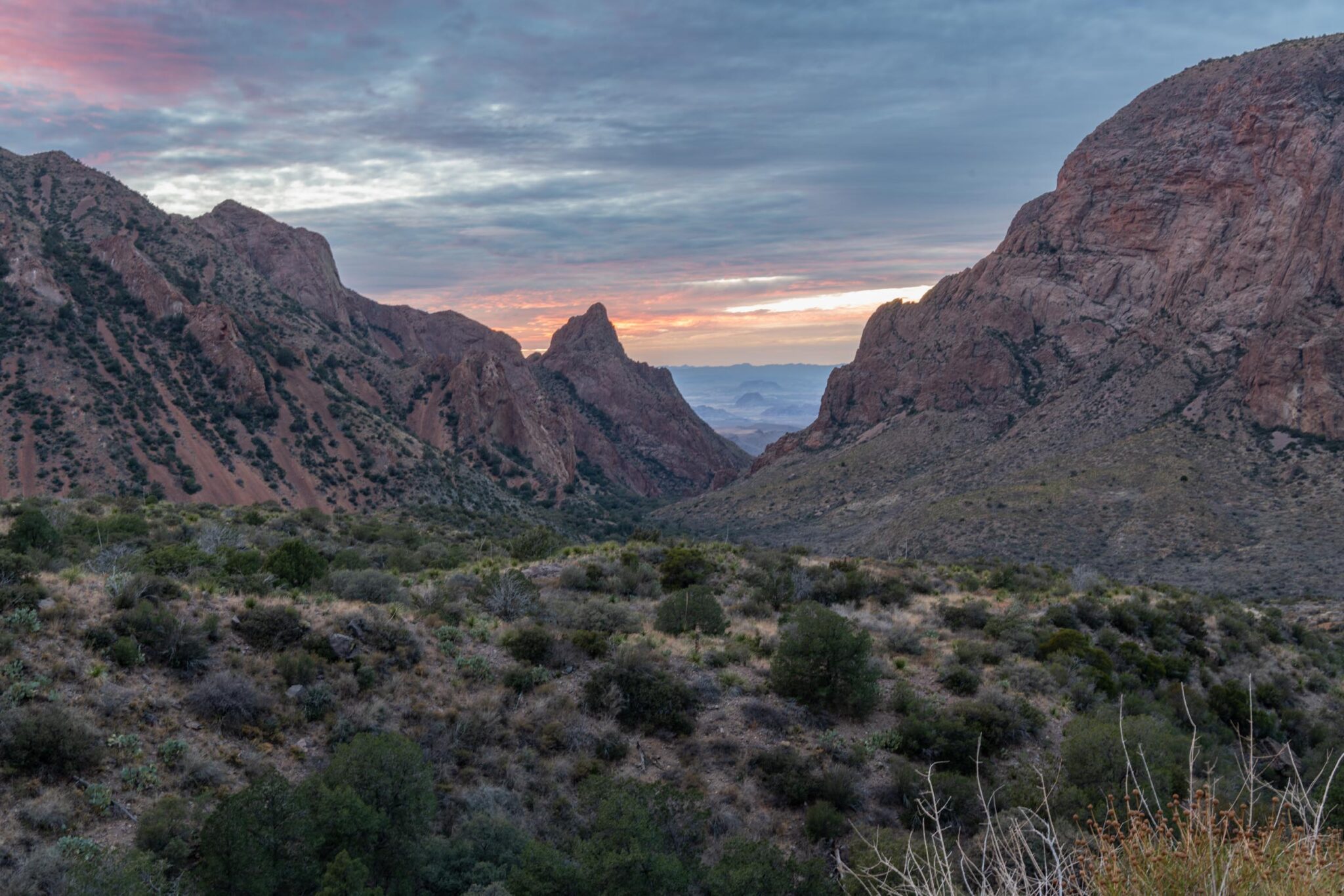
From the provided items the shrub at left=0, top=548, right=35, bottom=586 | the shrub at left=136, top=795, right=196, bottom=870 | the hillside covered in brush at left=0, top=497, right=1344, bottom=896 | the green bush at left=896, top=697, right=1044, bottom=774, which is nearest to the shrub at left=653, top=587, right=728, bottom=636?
the hillside covered in brush at left=0, top=497, right=1344, bottom=896

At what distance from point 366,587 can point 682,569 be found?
1049cm

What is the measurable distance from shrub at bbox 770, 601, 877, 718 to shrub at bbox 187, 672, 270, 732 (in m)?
9.70

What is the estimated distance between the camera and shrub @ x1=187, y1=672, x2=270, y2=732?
11.7m

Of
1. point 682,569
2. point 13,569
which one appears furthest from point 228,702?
point 682,569

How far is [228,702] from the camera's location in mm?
11812

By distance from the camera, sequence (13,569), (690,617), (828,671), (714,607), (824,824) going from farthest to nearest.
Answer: (714,607)
(690,617)
(828,671)
(13,569)
(824,824)

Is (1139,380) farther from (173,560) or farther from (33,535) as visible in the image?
(33,535)

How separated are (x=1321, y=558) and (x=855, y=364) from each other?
68.8 m

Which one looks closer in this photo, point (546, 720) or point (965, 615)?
point (546, 720)

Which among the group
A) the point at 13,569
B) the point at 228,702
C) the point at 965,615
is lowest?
the point at 965,615

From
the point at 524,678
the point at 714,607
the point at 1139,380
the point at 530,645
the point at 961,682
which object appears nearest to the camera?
the point at 524,678

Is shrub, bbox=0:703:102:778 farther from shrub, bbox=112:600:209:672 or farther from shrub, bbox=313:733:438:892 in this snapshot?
shrub, bbox=313:733:438:892

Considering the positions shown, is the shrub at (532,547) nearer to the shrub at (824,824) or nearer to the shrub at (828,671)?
the shrub at (828,671)

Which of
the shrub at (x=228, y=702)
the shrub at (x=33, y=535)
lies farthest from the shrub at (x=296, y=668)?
the shrub at (x=33, y=535)
